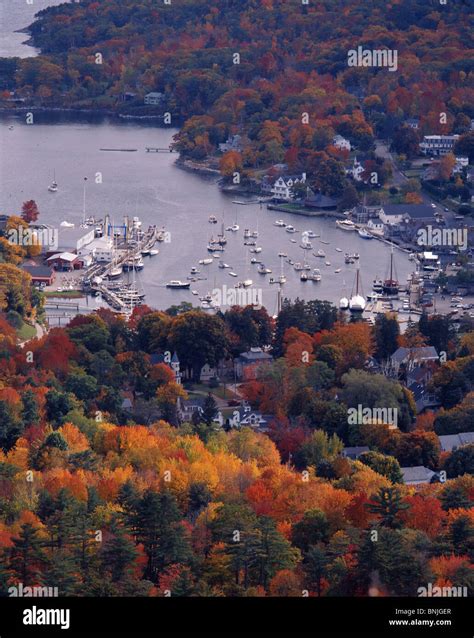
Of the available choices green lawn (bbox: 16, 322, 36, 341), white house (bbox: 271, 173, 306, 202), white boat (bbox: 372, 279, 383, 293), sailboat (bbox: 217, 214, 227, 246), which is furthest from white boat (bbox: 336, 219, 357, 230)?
green lawn (bbox: 16, 322, 36, 341)

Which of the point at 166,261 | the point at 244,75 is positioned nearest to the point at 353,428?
the point at 166,261

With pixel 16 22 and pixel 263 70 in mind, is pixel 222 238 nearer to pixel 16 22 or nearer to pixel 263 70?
pixel 263 70

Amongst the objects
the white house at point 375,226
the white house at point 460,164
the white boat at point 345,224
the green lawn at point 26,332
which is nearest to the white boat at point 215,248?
the white boat at point 345,224

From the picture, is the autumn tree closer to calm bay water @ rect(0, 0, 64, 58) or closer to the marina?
the marina

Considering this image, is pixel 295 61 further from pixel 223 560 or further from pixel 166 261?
pixel 223 560

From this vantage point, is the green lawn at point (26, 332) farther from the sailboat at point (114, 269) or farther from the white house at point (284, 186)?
the white house at point (284, 186)
